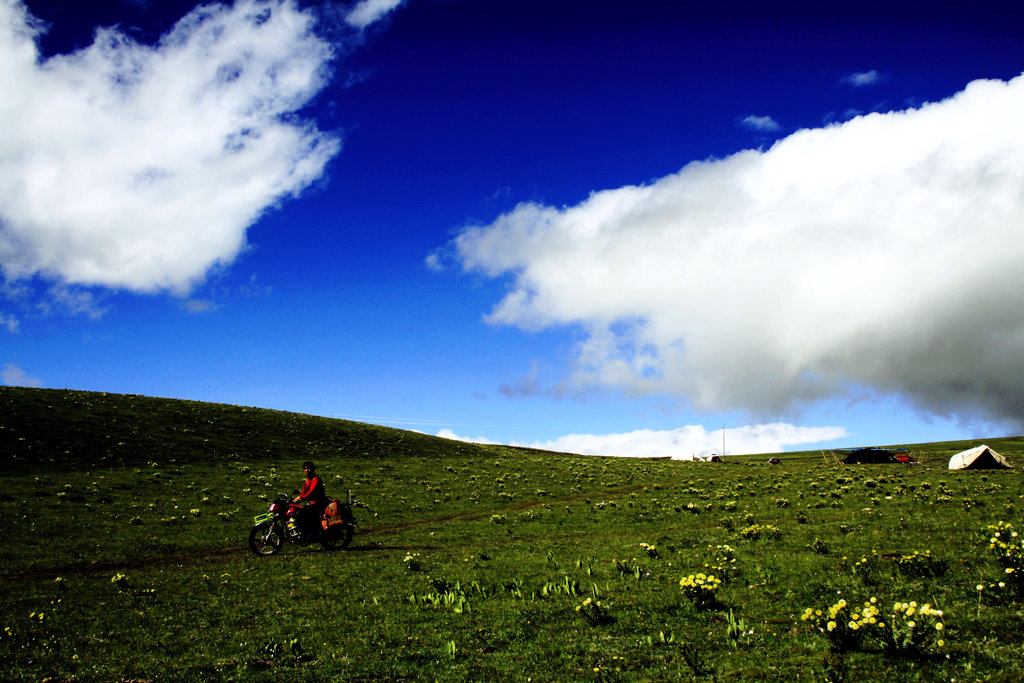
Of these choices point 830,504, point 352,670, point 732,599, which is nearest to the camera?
point 352,670

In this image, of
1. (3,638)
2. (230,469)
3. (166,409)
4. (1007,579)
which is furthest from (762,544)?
(166,409)

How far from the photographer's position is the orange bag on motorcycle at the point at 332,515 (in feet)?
73.1

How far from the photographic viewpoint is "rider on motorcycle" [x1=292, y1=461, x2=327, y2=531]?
21906 millimetres

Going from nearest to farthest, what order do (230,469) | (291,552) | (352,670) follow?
(352,670), (291,552), (230,469)

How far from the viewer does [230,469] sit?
47500 millimetres

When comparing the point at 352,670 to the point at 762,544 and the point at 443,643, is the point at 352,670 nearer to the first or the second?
the point at 443,643

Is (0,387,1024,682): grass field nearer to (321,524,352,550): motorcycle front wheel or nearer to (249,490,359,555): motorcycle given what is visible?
(249,490,359,555): motorcycle

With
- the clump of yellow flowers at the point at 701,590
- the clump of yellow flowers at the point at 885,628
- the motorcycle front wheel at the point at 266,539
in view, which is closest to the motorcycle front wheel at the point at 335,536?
the motorcycle front wheel at the point at 266,539

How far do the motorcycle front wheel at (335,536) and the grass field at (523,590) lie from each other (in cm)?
86

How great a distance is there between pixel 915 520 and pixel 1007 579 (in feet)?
36.4

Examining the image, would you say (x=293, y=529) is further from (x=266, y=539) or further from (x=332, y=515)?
(x=332, y=515)

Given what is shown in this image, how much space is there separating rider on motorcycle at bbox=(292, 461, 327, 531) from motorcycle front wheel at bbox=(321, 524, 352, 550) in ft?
2.42

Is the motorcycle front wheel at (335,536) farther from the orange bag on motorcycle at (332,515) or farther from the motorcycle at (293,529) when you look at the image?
the orange bag on motorcycle at (332,515)

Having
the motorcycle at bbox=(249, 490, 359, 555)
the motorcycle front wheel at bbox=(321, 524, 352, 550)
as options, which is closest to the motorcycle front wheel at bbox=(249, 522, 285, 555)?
the motorcycle at bbox=(249, 490, 359, 555)
